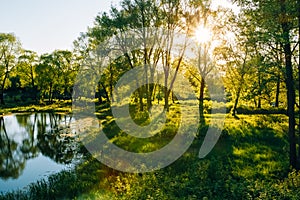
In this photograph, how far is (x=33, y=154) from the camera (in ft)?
76.0

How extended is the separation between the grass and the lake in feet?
5.81

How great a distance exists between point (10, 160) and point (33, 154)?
2.07m

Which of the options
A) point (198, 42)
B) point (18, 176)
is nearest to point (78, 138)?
point (18, 176)

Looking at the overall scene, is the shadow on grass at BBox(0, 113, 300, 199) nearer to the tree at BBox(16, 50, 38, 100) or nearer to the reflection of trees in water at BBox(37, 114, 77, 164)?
the reflection of trees in water at BBox(37, 114, 77, 164)

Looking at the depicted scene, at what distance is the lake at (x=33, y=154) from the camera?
57.8 feet

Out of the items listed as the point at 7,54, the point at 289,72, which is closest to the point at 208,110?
the point at 289,72

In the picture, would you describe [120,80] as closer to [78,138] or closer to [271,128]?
[78,138]

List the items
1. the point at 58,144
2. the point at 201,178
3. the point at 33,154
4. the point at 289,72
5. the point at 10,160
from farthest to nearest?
the point at 58,144, the point at 33,154, the point at 10,160, the point at 201,178, the point at 289,72

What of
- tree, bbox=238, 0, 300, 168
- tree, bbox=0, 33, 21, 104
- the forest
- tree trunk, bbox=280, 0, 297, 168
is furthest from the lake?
tree, bbox=0, 33, 21, 104

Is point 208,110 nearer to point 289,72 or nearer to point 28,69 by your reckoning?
point 289,72

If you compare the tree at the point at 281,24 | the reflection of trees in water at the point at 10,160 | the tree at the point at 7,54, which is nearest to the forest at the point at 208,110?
the tree at the point at 281,24

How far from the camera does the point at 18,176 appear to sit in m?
17.8

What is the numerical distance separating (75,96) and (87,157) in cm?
6046

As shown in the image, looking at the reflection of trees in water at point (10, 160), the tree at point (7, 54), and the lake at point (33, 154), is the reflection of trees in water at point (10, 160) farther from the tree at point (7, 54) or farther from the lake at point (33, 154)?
the tree at point (7, 54)
